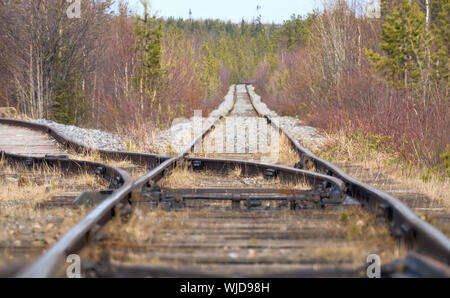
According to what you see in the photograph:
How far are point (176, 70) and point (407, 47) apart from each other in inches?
434

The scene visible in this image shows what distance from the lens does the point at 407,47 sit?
40.3 ft

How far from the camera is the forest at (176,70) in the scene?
1130cm

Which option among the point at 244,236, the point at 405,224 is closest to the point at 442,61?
the point at 405,224

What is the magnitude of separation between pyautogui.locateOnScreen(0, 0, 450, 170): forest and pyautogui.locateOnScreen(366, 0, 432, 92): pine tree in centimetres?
3

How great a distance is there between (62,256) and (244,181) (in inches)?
163

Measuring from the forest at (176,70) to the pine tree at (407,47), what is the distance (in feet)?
0.09

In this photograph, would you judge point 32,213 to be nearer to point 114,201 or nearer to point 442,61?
point 114,201

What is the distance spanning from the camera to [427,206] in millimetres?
4656

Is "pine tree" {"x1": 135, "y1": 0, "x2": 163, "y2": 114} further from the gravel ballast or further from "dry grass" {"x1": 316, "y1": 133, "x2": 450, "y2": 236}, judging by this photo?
"dry grass" {"x1": 316, "y1": 133, "x2": 450, "y2": 236}

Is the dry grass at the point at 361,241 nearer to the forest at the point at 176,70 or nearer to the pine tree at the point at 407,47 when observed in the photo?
the forest at the point at 176,70

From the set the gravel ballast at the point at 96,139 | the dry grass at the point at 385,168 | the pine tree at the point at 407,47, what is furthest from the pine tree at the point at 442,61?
the gravel ballast at the point at 96,139
